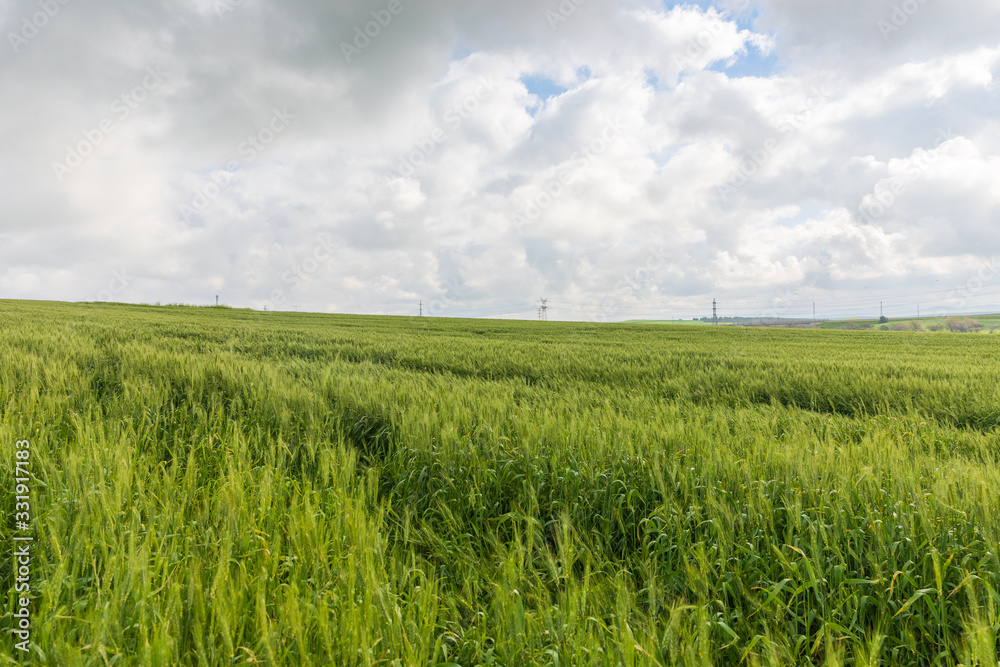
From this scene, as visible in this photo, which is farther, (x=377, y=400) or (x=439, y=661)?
(x=377, y=400)

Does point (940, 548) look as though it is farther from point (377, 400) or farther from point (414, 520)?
point (377, 400)

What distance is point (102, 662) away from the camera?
1.40m

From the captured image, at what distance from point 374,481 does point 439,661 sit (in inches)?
60.1

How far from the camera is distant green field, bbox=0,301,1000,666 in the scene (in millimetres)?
1562

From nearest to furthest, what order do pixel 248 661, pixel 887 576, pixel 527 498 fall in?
1. pixel 248 661
2. pixel 887 576
3. pixel 527 498

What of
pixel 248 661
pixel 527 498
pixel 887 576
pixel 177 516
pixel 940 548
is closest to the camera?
pixel 248 661

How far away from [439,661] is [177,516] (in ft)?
5.04

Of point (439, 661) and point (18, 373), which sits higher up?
point (18, 373)

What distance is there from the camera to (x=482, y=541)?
8.79 ft

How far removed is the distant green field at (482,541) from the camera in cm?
156

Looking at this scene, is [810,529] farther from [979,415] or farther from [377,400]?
[979,415]

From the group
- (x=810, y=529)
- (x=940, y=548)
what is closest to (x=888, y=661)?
(x=810, y=529)

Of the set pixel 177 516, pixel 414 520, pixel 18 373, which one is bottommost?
pixel 414 520

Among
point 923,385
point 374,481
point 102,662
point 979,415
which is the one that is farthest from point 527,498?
point 923,385
